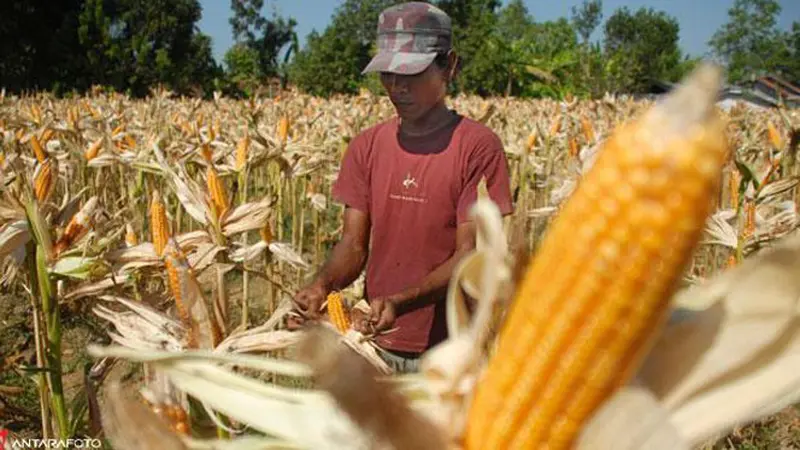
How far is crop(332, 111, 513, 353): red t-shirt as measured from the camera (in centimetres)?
258

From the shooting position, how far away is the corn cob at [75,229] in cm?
215

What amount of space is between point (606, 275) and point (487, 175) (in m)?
1.94

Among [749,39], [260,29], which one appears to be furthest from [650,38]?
[260,29]

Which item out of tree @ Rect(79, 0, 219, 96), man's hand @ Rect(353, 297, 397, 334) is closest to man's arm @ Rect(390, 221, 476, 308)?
man's hand @ Rect(353, 297, 397, 334)

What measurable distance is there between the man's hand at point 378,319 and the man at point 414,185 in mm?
227

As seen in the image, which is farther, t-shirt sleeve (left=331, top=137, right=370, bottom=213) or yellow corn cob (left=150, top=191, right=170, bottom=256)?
t-shirt sleeve (left=331, top=137, right=370, bottom=213)

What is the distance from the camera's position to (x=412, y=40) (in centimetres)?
248

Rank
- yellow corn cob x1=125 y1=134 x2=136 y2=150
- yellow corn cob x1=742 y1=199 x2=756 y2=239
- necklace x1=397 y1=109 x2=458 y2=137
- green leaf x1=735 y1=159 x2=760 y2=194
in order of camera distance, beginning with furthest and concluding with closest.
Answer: yellow corn cob x1=125 y1=134 x2=136 y2=150
green leaf x1=735 y1=159 x2=760 y2=194
yellow corn cob x1=742 y1=199 x2=756 y2=239
necklace x1=397 y1=109 x2=458 y2=137

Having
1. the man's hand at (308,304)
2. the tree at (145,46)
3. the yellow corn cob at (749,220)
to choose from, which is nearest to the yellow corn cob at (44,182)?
the man's hand at (308,304)

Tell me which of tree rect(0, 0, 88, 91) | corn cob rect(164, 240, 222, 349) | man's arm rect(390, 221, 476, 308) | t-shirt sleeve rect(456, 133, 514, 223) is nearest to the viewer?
corn cob rect(164, 240, 222, 349)

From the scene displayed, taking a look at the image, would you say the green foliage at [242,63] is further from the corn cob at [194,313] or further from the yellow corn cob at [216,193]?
the corn cob at [194,313]

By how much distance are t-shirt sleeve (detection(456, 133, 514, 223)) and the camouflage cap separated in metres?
0.40

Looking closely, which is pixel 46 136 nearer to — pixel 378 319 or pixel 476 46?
pixel 378 319

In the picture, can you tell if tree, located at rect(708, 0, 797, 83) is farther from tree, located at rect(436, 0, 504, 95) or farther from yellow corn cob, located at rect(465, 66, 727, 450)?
yellow corn cob, located at rect(465, 66, 727, 450)
